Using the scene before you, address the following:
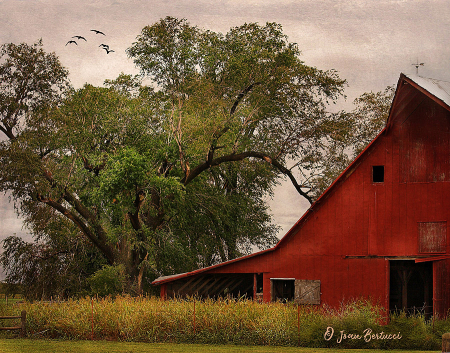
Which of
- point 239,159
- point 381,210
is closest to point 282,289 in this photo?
point 381,210

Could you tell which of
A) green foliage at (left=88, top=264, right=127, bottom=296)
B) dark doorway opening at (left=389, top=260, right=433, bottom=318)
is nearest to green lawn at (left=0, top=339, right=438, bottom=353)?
dark doorway opening at (left=389, top=260, right=433, bottom=318)

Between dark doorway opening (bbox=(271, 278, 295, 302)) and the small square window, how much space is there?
16.2 feet

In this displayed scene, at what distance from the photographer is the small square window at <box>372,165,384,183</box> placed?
23766 millimetres

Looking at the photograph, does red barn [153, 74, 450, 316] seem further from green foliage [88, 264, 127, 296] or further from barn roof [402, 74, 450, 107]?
green foliage [88, 264, 127, 296]

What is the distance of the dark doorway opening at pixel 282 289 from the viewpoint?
970 inches

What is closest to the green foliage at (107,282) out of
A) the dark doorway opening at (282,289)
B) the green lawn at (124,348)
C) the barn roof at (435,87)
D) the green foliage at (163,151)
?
the green foliage at (163,151)

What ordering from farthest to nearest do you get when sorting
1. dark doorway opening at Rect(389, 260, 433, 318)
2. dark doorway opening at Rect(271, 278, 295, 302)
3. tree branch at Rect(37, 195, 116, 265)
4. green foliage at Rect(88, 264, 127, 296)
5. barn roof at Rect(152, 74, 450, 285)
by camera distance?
tree branch at Rect(37, 195, 116, 265), green foliage at Rect(88, 264, 127, 296), dark doorway opening at Rect(389, 260, 433, 318), dark doorway opening at Rect(271, 278, 295, 302), barn roof at Rect(152, 74, 450, 285)

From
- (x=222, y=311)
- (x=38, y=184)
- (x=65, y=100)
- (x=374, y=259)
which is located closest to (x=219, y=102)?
(x=65, y=100)

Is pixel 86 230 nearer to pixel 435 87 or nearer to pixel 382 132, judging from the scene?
pixel 382 132

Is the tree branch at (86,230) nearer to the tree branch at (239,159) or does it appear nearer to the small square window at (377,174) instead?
the tree branch at (239,159)

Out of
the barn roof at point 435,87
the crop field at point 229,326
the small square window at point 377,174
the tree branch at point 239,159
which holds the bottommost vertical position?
the crop field at point 229,326

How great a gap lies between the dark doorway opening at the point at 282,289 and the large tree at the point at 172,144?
6.25 meters

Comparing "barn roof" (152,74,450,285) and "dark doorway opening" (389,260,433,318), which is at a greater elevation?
"barn roof" (152,74,450,285)

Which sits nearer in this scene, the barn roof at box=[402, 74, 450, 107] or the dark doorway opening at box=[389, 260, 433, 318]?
the barn roof at box=[402, 74, 450, 107]
